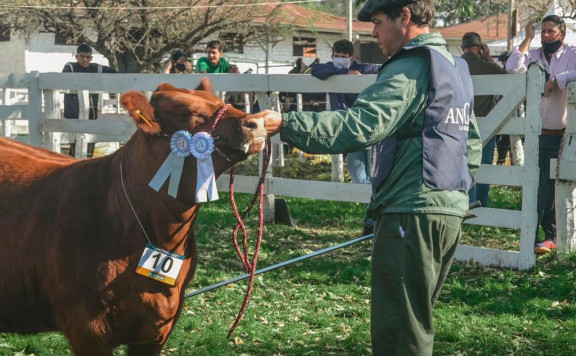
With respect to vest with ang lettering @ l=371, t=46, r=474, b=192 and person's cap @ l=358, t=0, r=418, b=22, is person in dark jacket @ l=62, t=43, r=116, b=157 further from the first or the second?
vest with ang lettering @ l=371, t=46, r=474, b=192

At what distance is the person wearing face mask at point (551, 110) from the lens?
8727 mm

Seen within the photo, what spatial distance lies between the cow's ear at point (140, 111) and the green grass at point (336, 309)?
2295 millimetres

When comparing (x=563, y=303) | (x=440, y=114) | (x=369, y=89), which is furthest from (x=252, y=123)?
(x=563, y=303)

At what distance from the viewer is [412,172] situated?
3.85 m

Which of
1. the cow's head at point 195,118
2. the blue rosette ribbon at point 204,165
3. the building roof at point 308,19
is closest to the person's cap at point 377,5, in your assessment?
the cow's head at point 195,118

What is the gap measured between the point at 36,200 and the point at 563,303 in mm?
4400

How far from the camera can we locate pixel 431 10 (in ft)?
13.1

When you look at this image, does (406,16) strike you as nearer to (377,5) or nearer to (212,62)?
(377,5)

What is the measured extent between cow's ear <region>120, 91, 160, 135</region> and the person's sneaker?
5.45m

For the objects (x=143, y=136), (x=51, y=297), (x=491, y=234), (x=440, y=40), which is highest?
(x=440, y=40)

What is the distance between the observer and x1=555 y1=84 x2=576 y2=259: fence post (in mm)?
8188

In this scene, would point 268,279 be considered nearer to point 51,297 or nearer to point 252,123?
point 51,297

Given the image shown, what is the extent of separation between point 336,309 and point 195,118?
3.37 metres

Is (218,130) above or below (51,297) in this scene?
above
